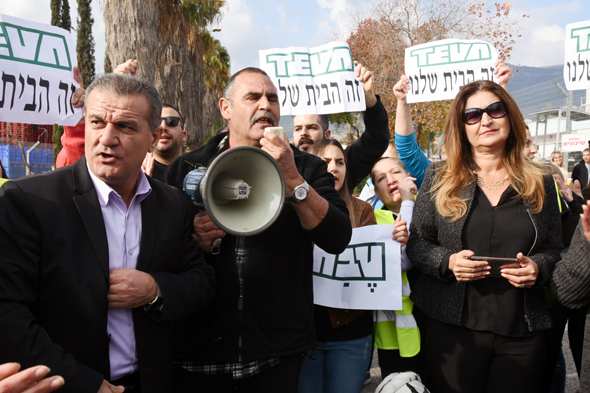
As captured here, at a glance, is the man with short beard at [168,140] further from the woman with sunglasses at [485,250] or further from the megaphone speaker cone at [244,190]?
the woman with sunglasses at [485,250]

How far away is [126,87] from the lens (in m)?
1.87

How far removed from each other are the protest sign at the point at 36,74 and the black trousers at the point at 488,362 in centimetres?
293

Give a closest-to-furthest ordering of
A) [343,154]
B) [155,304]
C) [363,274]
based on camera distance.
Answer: [155,304] → [363,274] → [343,154]

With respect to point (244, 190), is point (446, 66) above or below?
above

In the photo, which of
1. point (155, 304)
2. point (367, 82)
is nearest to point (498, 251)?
point (367, 82)

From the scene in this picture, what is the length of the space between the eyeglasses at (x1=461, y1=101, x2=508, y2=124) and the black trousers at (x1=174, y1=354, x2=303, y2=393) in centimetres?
164

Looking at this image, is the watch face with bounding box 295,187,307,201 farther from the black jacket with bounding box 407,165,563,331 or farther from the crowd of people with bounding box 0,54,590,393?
the black jacket with bounding box 407,165,563,331

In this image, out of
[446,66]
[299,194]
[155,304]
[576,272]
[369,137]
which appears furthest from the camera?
[446,66]

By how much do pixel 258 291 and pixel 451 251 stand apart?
114cm

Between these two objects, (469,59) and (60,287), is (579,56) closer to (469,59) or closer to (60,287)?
(469,59)

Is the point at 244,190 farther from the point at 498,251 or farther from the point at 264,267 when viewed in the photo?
the point at 498,251

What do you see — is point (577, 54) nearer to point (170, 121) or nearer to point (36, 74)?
point (170, 121)

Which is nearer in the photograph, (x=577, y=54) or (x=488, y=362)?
(x=488, y=362)

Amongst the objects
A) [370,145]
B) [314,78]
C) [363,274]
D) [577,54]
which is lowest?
[363,274]
